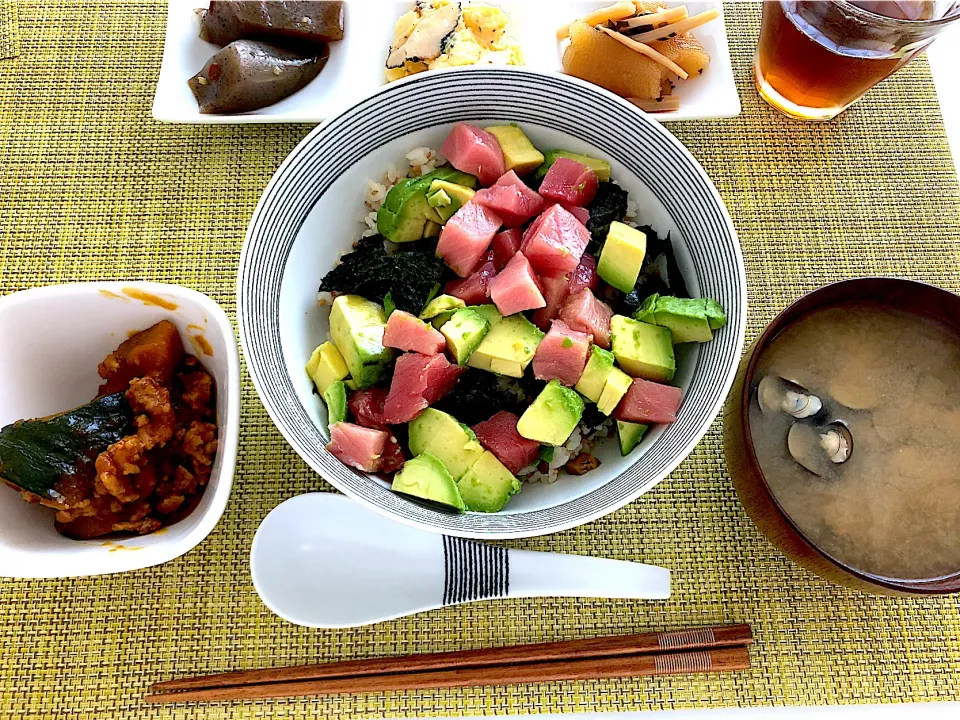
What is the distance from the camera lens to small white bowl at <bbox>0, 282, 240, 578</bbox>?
44.6 inches

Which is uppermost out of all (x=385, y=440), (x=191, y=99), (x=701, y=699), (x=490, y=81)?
(x=490, y=81)

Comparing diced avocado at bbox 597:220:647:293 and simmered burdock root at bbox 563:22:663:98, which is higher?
simmered burdock root at bbox 563:22:663:98

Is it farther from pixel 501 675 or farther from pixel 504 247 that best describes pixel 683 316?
pixel 501 675

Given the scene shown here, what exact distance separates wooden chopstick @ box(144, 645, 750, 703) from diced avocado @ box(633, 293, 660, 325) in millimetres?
649

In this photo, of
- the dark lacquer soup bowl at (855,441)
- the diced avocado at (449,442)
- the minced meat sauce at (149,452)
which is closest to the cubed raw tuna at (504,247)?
the diced avocado at (449,442)

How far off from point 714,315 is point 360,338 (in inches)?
24.8

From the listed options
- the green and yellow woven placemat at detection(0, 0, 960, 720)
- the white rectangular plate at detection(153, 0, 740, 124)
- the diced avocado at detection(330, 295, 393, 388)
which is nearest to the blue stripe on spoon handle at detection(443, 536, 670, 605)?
the green and yellow woven placemat at detection(0, 0, 960, 720)

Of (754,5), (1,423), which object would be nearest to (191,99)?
(1,423)

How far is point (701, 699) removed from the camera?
4.52 ft

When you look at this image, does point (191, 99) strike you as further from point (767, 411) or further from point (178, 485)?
point (767, 411)

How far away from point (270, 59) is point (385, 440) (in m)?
1.16

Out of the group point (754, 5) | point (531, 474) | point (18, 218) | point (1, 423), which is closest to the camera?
point (1, 423)

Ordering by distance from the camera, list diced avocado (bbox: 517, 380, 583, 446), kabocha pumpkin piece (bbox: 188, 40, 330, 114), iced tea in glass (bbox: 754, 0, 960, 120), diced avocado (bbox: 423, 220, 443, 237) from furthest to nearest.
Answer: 1. kabocha pumpkin piece (bbox: 188, 40, 330, 114)
2. iced tea in glass (bbox: 754, 0, 960, 120)
3. diced avocado (bbox: 423, 220, 443, 237)
4. diced avocado (bbox: 517, 380, 583, 446)

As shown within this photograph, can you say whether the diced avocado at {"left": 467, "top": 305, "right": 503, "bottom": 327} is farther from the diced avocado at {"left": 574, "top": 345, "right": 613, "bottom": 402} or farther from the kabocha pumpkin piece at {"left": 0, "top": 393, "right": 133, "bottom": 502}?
the kabocha pumpkin piece at {"left": 0, "top": 393, "right": 133, "bottom": 502}
